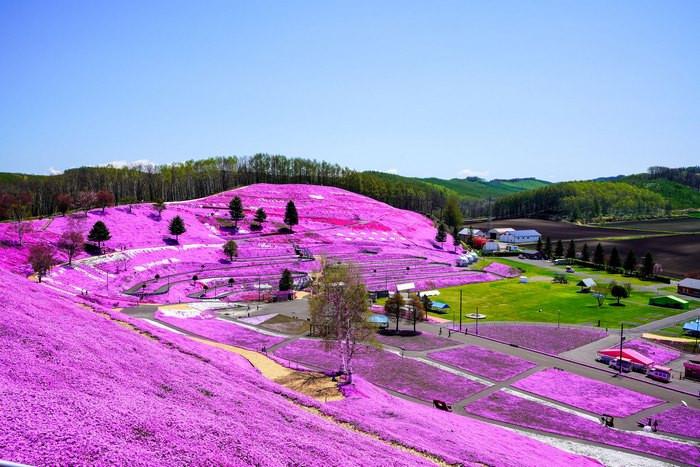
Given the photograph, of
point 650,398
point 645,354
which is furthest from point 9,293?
point 645,354

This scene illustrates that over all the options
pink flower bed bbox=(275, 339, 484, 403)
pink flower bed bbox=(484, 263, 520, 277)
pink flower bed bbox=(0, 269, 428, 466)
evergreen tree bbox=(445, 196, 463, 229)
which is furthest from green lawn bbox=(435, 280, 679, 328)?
evergreen tree bbox=(445, 196, 463, 229)

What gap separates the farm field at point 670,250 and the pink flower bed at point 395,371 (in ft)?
316

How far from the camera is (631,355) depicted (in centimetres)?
5250

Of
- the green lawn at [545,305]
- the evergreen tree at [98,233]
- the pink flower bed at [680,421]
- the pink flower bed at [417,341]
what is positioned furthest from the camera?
the evergreen tree at [98,233]

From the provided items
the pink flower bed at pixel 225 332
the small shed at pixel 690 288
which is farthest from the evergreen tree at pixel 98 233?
the small shed at pixel 690 288

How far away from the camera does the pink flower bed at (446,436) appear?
22.0 m

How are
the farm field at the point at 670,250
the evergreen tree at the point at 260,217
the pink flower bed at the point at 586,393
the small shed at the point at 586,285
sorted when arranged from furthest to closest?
1. the evergreen tree at the point at 260,217
2. the farm field at the point at 670,250
3. the small shed at the point at 586,285
4. the pink flower bed at the point at 586,393

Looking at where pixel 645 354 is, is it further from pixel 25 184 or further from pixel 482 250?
pixel 25 184

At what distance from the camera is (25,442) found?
33.2 feet

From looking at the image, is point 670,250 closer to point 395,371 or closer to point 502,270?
point 502,270

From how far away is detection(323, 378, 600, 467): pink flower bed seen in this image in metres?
22.0

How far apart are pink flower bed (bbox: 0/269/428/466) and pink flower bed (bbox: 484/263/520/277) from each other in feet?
344

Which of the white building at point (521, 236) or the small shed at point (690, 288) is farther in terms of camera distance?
the white building at point (521, 236)

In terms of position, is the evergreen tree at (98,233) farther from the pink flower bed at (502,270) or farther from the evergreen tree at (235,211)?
the pink flower bed at (502,270)
